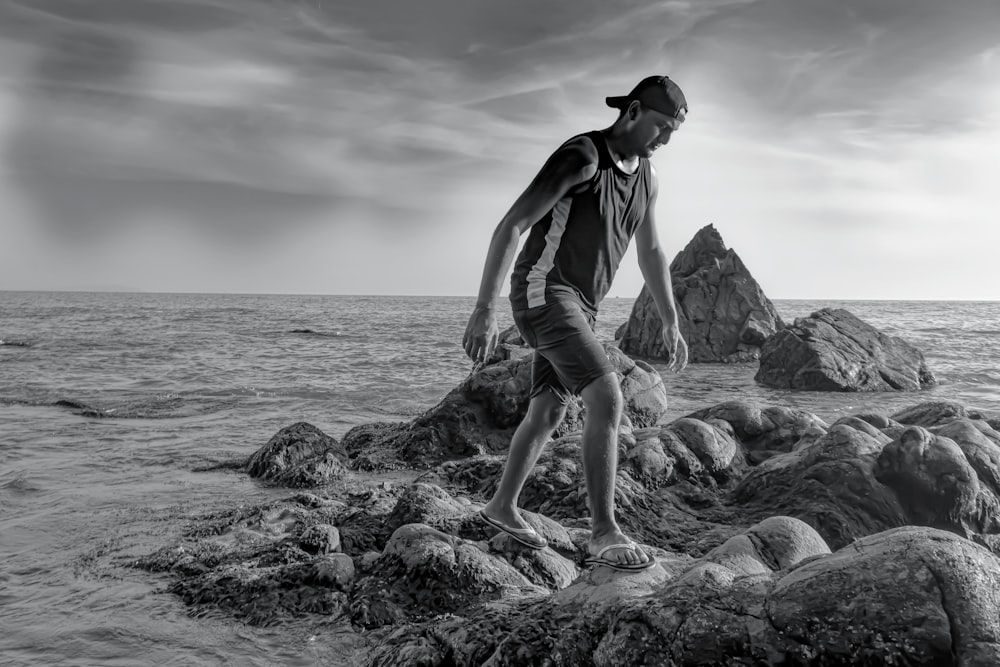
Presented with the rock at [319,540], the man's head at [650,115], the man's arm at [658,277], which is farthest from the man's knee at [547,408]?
the rock at [319,540]

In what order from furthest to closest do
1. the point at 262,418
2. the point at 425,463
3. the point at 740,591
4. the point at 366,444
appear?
the point at 262,418, the point at 366,444, the point at 425,463, the point at 740,591

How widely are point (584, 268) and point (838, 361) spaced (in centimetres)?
1528

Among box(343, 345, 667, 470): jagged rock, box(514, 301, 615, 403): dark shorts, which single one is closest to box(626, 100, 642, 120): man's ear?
box(514, 301, 615, 403): dark shorts

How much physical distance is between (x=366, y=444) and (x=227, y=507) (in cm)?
268

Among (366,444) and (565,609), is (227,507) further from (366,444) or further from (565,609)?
(565,609)

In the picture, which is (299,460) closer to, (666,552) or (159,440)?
(159,440)

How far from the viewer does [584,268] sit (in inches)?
131

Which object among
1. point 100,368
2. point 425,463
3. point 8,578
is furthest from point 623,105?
point 100,368

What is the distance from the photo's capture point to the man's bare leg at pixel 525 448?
11.5 ft

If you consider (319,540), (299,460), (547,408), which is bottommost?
(299,460)

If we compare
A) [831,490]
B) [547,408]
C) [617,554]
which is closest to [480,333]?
[547,408]

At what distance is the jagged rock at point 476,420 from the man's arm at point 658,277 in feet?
14.1

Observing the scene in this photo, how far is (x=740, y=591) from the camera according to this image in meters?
2.40

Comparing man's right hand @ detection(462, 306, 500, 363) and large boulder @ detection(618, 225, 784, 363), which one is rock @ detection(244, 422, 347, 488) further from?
large boulder @ detection(618, 225, 784, 363)
